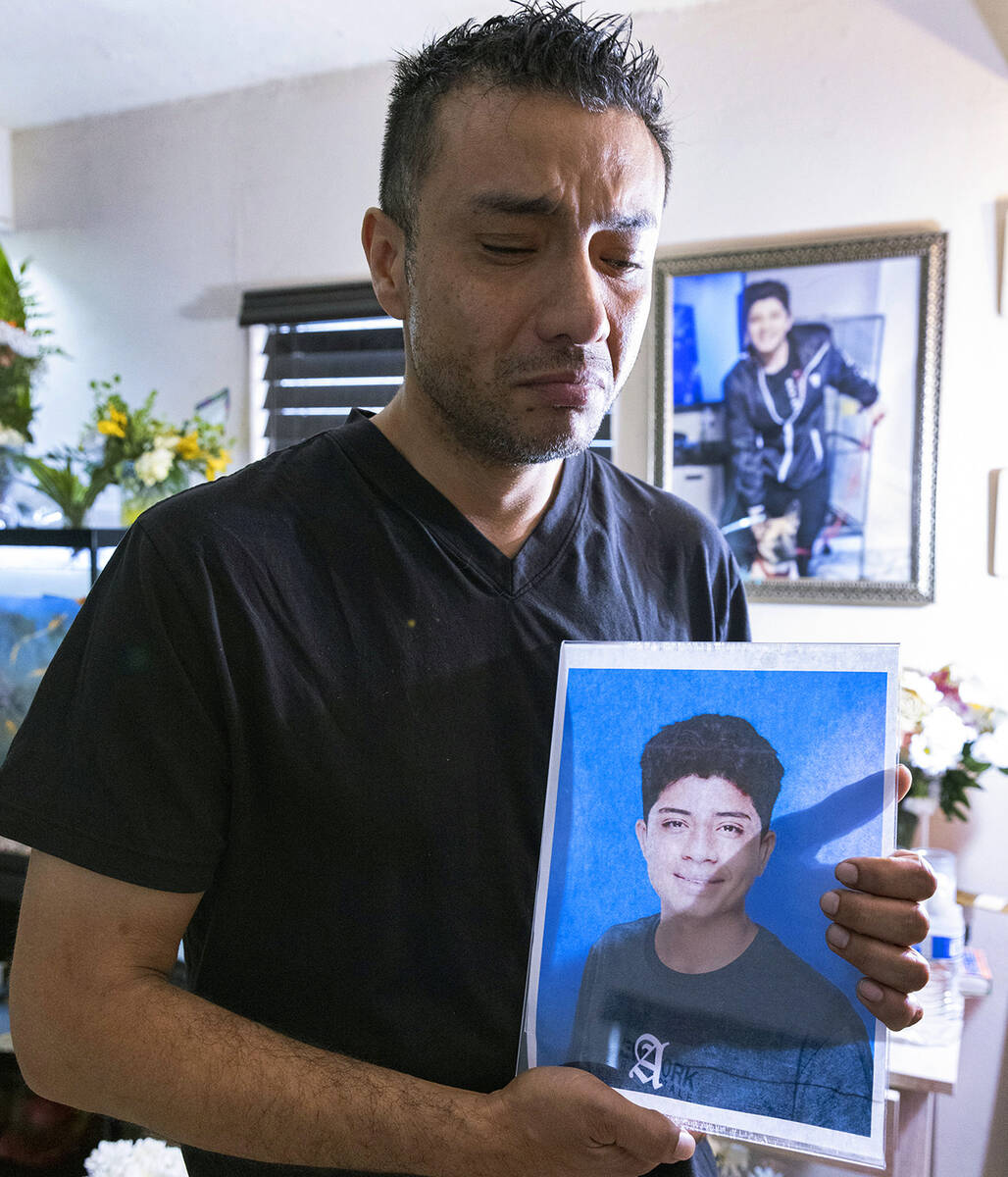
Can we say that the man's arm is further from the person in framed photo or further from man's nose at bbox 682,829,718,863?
the person in framed photo

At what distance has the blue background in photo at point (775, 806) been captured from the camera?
684mm

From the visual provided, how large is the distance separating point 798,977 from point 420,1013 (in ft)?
0.94

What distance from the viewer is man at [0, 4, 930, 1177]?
0.68m

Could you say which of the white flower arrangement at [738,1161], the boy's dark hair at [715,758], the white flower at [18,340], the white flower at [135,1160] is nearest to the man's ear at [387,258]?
the boy's dark hair at [715,758]

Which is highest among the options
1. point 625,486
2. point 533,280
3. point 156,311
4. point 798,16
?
point 798,16

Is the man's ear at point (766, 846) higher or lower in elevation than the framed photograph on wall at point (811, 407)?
lower

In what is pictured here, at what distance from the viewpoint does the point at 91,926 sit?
2.25 ft

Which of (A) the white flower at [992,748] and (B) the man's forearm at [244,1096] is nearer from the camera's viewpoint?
(B) the man's forearm at [244,1096]

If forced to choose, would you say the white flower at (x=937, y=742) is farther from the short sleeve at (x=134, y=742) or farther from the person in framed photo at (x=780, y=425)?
the short sleeve at (x=134, y=742)

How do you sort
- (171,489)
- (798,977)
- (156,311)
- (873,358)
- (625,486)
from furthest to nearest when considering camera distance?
(156,311) → (171,489) → (873,358) → (625,486) → (798,977)

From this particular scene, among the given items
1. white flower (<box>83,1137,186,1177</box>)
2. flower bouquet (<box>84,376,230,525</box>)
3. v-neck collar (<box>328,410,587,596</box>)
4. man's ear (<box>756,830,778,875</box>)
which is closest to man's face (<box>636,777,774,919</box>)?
man's ear (<box>756,830,778,875</box>)

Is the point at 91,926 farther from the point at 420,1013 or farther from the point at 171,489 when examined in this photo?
the point at 171,489

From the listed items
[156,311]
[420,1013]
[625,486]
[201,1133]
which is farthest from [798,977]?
[156,311]

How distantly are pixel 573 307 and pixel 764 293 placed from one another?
1.66m
